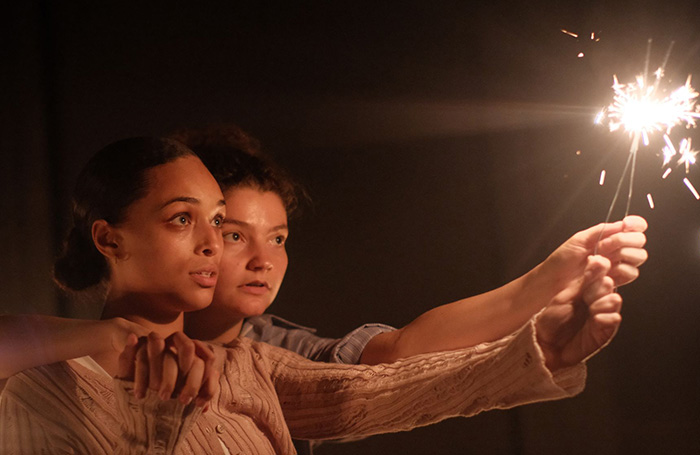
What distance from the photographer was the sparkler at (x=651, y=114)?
914mm

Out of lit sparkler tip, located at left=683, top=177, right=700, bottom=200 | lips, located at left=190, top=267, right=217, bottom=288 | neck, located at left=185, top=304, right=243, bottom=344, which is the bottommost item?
neck, located at left=185, top=304, right=243, bottom=344

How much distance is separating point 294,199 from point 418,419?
1.32 feet

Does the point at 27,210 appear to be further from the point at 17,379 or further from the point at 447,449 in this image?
the point at 447,449

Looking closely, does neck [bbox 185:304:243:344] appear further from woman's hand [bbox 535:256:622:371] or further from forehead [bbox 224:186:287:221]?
woman's hand [bbox 535:256:622:371]

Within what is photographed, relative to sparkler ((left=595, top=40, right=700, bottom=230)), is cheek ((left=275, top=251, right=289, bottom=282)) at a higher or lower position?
lower

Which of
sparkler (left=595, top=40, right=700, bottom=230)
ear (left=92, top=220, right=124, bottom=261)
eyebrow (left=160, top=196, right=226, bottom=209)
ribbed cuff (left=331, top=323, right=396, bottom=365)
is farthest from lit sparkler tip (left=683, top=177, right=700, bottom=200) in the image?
ear (left=92, top=220, right=124, bottom=261)

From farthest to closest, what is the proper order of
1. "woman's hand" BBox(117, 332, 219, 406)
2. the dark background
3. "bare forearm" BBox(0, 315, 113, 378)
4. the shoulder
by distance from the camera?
the shoulder → the dark background → "bare forearm" BBox(0, 315, 113, 378) → "woman's hand" BBox(117, 332, 219, 406)

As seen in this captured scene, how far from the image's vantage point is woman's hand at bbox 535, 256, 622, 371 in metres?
0.73

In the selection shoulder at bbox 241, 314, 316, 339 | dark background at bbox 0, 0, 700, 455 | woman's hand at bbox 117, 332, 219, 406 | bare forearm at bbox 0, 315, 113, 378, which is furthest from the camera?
shoulder at bbox 241, 314, 316, 339

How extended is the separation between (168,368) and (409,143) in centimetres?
53

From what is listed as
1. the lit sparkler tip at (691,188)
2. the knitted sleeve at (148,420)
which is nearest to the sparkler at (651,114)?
the lit sparkler tip at (691,188)

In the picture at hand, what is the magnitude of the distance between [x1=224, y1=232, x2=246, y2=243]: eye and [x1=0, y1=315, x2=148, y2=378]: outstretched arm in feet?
0.63

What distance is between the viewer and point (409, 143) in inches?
42.1

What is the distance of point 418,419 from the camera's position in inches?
35.8
